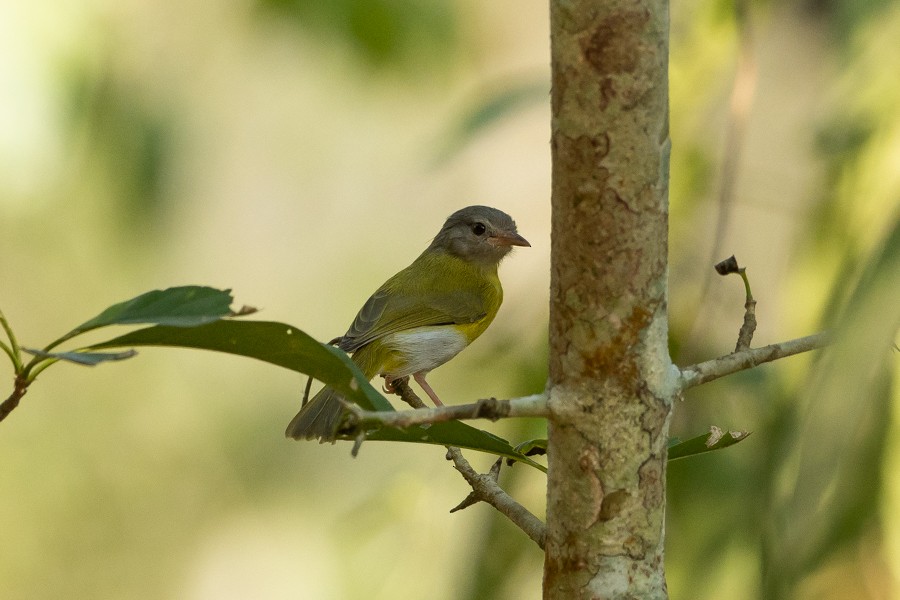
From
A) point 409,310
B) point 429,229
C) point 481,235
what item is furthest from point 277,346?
point 429,229

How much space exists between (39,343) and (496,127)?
14.4ft

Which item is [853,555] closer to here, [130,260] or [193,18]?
[130,260]

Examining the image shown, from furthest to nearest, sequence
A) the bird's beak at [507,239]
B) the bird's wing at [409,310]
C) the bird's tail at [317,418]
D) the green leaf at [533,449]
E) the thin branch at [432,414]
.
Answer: the bird's beak at [507,239]
the bird's wing at [409,310]
the bird's tail at [317,418]
the green leaf at [533,449]
the thin branch at [432,414]

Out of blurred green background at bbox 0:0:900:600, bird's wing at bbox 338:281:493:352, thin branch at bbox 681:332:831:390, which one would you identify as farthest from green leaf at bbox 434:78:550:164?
thin branch at bbox 681:332:831:390

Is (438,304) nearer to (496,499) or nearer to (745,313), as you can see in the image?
(496,499)

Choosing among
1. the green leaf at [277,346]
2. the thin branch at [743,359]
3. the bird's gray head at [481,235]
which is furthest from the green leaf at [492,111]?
the green leaf at [277,346]

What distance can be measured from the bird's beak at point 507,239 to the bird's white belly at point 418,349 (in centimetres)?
52

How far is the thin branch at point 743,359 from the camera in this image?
49.8 inches

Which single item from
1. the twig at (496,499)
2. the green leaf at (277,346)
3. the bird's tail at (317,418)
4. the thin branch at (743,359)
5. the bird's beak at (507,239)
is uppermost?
the green leaf at (277,346)

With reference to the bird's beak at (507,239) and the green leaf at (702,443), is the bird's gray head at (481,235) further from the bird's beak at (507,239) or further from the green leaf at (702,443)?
the green leaf at (702,443)

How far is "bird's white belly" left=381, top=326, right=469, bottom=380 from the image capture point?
10.8 ft

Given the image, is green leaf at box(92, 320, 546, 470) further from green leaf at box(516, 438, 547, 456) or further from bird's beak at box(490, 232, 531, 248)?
bird's beak at box(490, 232, 531, 248)

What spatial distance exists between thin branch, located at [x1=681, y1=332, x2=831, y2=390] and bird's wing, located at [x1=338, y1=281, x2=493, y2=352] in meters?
1.99

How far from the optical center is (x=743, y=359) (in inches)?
50.8
